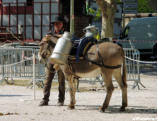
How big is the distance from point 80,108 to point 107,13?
14834mm

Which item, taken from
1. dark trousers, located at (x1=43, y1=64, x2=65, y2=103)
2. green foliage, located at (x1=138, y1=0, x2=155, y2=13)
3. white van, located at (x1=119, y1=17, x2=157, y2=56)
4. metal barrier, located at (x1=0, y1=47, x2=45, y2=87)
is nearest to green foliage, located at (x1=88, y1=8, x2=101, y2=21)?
white van, located at (x1=119, y1=17, x2=157, y2=56)

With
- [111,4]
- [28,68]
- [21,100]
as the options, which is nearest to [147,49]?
[111,4]

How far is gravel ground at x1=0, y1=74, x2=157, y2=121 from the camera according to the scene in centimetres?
1016

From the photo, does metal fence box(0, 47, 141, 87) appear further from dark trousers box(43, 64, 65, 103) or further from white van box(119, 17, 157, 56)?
white van box(119, 17, 157, 56)

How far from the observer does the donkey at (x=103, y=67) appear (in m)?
11.0

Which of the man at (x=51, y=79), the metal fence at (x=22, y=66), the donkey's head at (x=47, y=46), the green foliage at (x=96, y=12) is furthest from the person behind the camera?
the green foliage at (x=96, y=12)

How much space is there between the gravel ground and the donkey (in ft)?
1.39

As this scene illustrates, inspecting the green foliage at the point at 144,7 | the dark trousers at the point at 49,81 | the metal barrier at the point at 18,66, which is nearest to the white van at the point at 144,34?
the metal barrier at the point at 18,66

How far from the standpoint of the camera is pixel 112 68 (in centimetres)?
1100

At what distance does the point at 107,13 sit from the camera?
85.0 feet

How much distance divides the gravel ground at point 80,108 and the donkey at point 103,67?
16.7 inches

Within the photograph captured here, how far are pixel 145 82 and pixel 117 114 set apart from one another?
8499 millimetres

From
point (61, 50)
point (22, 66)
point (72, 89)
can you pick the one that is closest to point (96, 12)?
point (22, 66)

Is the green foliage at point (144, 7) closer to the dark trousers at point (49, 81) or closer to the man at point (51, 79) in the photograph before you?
the man at point (51, 79)
